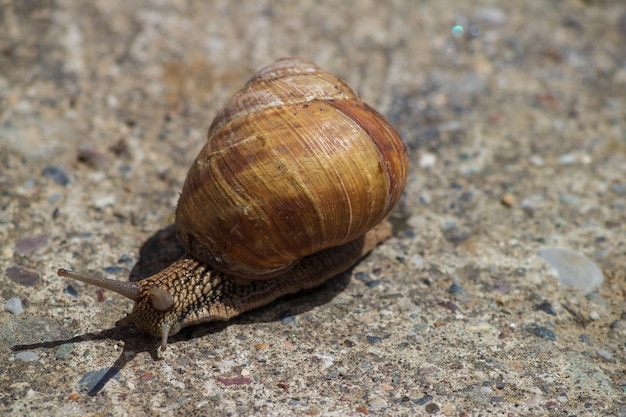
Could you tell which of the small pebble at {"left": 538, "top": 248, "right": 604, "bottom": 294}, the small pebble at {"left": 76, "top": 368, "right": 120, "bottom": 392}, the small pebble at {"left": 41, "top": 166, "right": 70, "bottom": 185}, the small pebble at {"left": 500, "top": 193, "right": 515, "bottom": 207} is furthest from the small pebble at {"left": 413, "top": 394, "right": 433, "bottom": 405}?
the small pebble at {"left": 41, "top": 166, "right": 70, "bottom": 185}

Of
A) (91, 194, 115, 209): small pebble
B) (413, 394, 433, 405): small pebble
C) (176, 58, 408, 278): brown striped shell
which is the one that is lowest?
(413, 394, 433, 405): small pebble

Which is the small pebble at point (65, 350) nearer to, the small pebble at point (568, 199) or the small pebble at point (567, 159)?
the small pebble at point (568, 199)

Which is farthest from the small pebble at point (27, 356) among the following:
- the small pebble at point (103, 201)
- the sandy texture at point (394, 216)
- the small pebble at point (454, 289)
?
the small pebble at point (454, 289)

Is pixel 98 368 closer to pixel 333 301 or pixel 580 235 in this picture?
pixel 333 301

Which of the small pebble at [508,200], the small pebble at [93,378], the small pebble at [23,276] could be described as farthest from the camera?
the small pebble at [508,200]

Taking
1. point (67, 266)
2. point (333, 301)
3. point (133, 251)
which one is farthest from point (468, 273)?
point (67, 266)

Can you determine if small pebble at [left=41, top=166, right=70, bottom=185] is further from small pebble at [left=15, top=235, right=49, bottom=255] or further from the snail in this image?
the snail

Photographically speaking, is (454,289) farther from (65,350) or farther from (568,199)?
(65,350)
